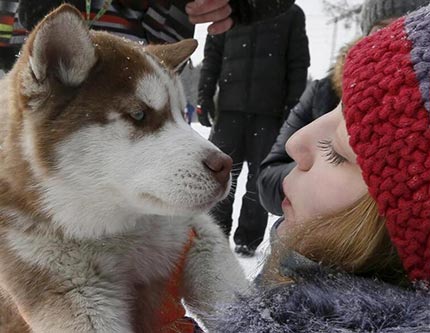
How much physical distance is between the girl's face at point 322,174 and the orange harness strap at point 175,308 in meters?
0.34

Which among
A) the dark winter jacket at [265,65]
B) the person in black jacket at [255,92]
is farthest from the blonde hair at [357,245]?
the dark winter jacket at [265,65]

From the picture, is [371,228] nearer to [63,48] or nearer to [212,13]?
[63,48]

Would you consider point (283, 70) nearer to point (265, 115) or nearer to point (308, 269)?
point (265, 115)

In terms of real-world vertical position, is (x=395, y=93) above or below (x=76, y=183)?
above

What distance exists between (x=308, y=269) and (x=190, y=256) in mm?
578

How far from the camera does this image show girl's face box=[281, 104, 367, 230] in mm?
1164

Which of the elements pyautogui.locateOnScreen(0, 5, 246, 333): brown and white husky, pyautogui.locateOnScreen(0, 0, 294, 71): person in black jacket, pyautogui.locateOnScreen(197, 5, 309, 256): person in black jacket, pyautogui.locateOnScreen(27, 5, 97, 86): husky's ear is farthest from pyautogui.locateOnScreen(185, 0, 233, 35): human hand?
pyautogui.locateOnScreen(197, 5, 309, 256): person in black jacket

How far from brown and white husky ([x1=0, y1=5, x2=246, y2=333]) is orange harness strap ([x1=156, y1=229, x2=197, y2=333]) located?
Answer: 0.05 feet

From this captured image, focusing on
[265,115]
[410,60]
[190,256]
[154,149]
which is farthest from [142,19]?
[265,115]

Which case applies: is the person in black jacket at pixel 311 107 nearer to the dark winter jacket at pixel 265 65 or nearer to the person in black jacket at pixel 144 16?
the person in black jacket at pixel 144 16

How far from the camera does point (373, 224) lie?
40.6 inches

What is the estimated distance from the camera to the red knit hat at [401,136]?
2.98ft

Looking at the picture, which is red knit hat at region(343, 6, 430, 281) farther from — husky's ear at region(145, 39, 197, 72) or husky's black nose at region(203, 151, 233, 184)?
husky's ear at region(145, 39, 197, 72)

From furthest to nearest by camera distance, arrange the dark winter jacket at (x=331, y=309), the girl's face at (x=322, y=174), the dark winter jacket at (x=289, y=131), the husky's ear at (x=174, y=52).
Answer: the dark winter jacket at (x=289, y=131)
the husky's ear at (x=174, y=52)
the girl's face at (x=322, y=174)
the dark winter jacket at (x=331, y=309)
